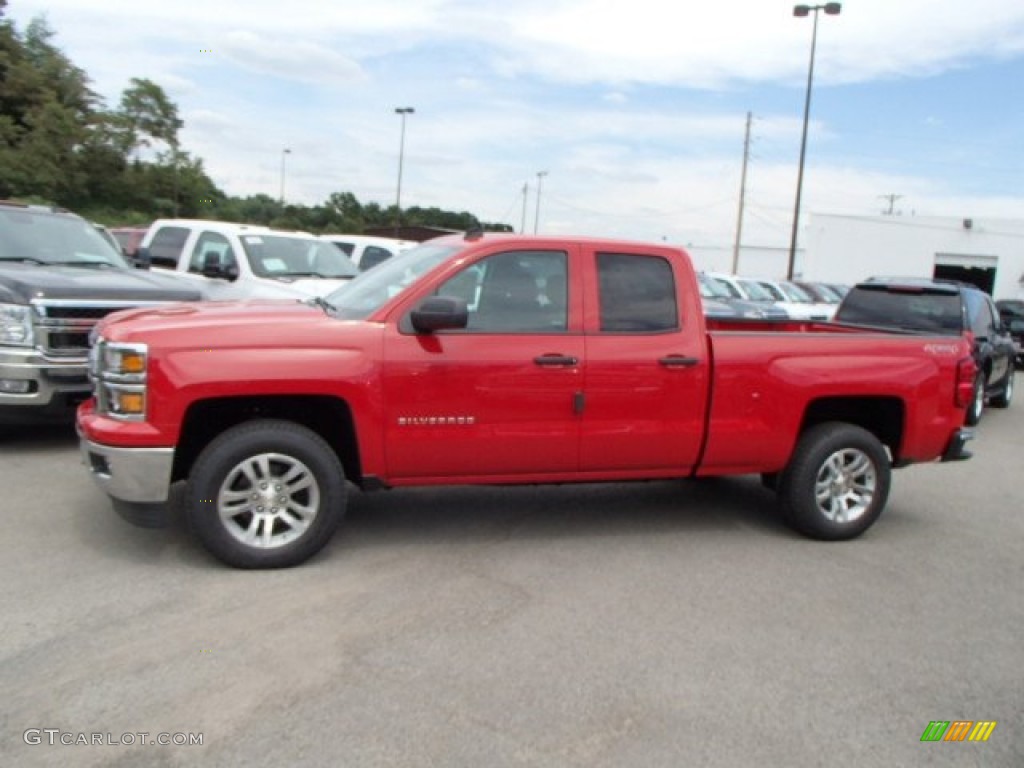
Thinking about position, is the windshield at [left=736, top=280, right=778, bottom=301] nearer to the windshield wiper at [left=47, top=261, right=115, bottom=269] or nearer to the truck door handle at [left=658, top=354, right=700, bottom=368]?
Result: the windshield wiper at [left=47, top=261, right=115, bottom=269]

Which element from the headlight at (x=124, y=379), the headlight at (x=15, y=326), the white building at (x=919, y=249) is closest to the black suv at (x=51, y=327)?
the headlight at (x=15, y=326)

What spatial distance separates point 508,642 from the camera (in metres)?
4.14

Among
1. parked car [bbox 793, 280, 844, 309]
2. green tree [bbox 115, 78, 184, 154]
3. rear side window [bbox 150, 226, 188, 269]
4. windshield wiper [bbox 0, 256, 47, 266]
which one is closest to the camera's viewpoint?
windshield wiper [bbox 0, 256, 47, 266]

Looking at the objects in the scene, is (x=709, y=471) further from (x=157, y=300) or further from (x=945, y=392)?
(x=157, y=300)

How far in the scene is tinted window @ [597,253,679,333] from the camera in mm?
5426

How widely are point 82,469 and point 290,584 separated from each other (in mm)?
3002

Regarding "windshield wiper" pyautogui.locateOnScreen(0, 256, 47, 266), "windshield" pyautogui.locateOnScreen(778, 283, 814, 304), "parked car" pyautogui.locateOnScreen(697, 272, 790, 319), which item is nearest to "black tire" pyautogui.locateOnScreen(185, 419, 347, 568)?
"windshield wiper" pyautogui.locateOnScreen(0, 256, 47, 266)

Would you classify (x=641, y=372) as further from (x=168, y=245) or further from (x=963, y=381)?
(x=168, y=245)

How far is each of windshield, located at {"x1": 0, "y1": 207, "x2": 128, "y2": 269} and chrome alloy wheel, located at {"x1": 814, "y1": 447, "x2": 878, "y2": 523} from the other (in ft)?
22.6

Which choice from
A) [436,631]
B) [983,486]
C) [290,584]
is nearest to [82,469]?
[290,584]

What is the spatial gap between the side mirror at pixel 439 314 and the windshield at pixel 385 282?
0.31 metres

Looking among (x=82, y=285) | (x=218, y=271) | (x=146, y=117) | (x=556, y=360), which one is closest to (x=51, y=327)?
(x=82, y=285)

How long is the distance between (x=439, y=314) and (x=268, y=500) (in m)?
1.36

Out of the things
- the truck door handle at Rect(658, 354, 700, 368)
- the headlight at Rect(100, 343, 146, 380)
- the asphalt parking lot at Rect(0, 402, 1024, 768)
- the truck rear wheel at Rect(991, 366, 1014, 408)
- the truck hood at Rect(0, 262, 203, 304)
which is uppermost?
the truck hood at Rect(0, 262, 203, 304)
